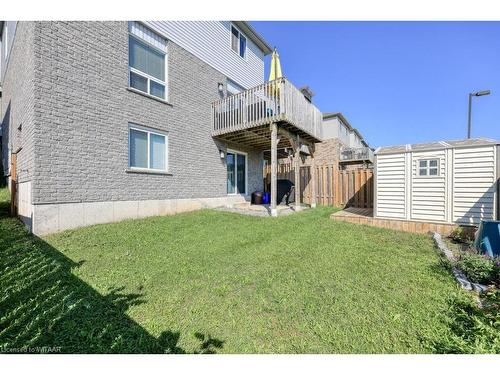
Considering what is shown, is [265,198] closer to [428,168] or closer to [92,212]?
[428,168]

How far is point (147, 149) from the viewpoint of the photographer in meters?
7.64

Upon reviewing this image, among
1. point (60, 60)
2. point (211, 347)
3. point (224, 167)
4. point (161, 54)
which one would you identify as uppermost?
point (161, 54)

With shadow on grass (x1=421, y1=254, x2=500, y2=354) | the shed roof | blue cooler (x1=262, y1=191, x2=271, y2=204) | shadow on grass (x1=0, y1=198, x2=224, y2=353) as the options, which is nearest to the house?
blue cooler (x1=262, y1=191, x2=271, y2=204)

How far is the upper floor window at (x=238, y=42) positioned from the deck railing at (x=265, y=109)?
404 cm

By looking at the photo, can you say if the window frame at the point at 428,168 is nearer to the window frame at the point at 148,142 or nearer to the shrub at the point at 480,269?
the shrub at the point at 480,269

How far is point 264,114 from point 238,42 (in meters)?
6.24

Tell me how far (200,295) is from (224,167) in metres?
8.14

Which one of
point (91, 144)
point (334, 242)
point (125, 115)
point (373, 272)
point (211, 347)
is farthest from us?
point (125, 115)

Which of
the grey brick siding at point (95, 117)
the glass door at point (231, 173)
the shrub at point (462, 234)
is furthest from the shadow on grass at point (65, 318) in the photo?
the glass door at point (231, 173)

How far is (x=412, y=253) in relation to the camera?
468 cm

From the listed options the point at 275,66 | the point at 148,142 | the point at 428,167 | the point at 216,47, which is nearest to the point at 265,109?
the point at 275,66

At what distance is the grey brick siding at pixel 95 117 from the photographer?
5.47 metres

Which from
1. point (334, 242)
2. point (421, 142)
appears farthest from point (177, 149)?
point (421, 142)
